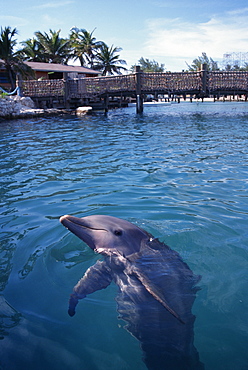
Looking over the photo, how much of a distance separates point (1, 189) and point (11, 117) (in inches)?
609

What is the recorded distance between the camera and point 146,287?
7.30 feet

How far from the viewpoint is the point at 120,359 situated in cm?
213

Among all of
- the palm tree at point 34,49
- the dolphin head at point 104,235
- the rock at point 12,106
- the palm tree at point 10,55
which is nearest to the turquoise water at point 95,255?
the dolphin head at point 104,235

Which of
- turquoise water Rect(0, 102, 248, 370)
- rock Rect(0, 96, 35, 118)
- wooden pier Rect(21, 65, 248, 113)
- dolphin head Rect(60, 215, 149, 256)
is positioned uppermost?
wooden pier Rect(21, 65, 248, 113)

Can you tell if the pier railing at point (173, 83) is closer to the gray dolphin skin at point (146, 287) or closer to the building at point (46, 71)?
the building at point (46, 71)

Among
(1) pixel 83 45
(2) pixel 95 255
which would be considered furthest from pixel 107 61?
(2) pixel 95 255

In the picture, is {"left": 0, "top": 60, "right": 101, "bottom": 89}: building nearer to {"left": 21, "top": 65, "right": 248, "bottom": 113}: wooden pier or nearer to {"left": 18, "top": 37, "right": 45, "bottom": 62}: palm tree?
{"left": 18, "top": 37, "right": 45, "bottom": 62}: palm tree

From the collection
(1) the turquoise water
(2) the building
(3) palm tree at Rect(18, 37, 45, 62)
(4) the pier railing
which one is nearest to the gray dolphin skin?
(1) the turquoise water

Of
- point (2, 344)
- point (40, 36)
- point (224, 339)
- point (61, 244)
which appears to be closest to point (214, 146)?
point (61, 244)

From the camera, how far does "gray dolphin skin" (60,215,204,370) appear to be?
198cm

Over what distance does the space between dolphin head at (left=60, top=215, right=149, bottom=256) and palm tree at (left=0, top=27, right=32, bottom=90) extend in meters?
28.2

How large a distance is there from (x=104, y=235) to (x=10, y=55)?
28.9m

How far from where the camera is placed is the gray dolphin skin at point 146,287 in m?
1.98

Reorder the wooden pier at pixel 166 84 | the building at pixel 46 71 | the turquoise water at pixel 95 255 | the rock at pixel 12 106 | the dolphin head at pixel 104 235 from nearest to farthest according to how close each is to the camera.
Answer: the turquoise water at pixel 95 255 < the dolphin head at pixel 104 235 < the rock at pixel 12 106 < the wooden pier at pixel 166 84 < the building at pixel 46 71
